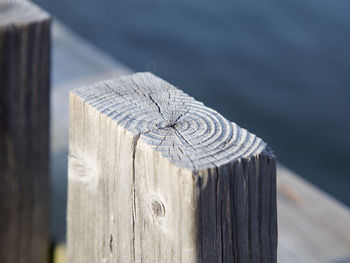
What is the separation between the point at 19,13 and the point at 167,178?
97cm

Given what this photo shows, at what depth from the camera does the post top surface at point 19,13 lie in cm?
178

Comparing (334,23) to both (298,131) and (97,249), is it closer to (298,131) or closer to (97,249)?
(298,131)

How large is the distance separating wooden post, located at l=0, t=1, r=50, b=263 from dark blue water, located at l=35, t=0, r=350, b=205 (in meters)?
3.36

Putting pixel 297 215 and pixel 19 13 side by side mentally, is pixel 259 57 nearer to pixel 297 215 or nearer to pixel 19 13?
pixel 297 215

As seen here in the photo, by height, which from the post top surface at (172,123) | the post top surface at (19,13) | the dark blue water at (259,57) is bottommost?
the post top surface at (172,123)

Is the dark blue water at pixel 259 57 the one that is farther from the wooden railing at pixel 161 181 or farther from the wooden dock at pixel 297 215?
the wooden railing at pixel 161 181

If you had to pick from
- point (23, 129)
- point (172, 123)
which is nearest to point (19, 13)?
point (23, 129)

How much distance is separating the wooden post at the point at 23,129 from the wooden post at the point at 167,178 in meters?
0.51

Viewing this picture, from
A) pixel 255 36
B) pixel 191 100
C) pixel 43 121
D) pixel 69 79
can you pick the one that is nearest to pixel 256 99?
pixel 255 36

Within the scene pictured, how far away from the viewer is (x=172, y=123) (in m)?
1.22

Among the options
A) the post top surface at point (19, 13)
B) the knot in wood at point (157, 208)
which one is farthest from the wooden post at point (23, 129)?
the knot in wood at point (157, 208)

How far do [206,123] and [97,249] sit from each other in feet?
1.28

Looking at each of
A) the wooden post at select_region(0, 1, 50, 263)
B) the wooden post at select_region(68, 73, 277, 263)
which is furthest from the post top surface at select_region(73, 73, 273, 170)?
the wooden post at select_region(0, 1, 50, 263)

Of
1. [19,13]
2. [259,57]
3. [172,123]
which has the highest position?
[259,57]
